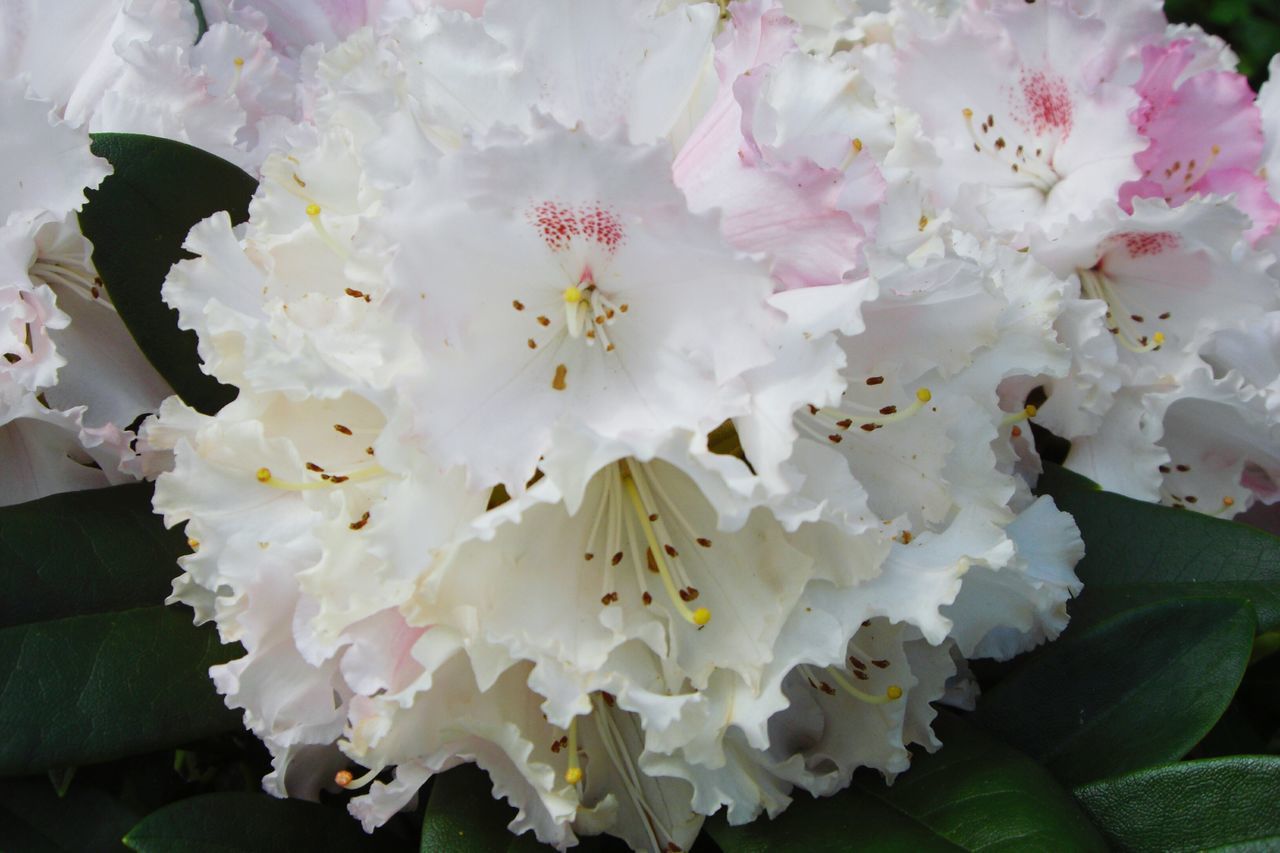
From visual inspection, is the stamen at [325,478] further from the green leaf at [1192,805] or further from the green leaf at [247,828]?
the green leaf at [1192,805]

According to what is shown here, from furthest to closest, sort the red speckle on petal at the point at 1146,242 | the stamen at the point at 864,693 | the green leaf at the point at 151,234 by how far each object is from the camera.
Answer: the red speckle on petal at the point at 1146,242 → the green leaf at the point at 151,234 → the stamen at the point at 864,693

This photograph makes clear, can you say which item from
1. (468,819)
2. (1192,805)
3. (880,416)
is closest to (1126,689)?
(1192,805)

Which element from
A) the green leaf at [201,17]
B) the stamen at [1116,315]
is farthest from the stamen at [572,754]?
the green leaf at [201,17]

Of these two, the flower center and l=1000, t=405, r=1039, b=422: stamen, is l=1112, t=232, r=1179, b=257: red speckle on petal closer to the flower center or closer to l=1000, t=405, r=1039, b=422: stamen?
l=1000, t=405, r=1039, b=422: stamen

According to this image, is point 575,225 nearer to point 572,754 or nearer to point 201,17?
point 572,754

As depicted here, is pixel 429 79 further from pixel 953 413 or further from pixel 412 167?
pixel 953 413

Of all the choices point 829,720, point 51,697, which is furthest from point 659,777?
point 51,697

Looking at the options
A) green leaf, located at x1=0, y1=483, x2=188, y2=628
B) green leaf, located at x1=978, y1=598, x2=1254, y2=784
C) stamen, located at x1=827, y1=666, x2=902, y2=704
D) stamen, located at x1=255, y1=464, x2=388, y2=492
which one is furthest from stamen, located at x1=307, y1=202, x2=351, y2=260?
green leaf, located at x1=978, y1=598, x2=1254, y2=784
